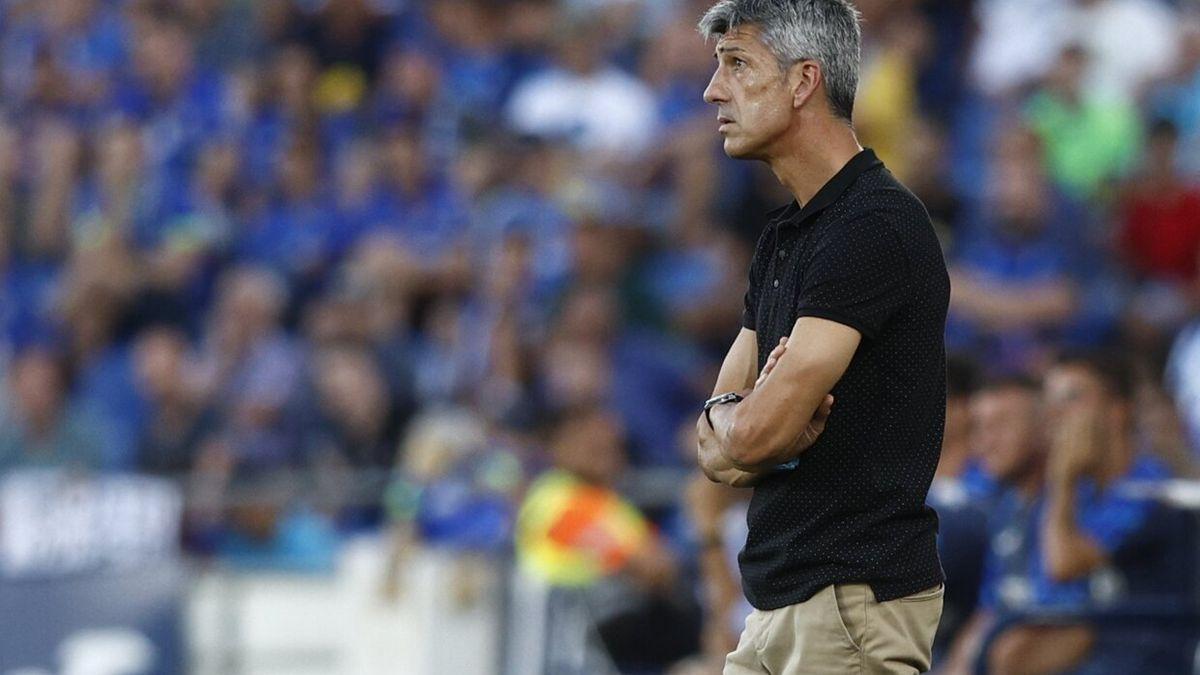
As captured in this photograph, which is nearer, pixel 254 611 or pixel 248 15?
pixel 254 611

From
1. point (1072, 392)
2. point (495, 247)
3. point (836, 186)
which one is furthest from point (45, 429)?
point (836, 186)

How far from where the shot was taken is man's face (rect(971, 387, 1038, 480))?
6.80 meters

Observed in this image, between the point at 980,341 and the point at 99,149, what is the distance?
6499mm

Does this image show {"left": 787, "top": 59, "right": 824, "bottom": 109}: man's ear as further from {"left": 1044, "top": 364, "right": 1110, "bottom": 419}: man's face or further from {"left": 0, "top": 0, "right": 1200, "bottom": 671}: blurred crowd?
{"left": 0, "top": 0, "right": 1200, "bottom": 671}: blurred crowd

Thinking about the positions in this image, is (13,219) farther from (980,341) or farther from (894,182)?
(894,182)

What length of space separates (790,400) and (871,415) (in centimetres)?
20

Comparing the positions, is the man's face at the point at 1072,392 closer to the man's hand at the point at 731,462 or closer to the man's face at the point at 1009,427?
the man's face at the point at 1009,427

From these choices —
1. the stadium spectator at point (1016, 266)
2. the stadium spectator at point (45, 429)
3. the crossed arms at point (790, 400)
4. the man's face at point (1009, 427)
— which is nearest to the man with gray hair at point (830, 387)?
the crossed arms at point (790, 400)

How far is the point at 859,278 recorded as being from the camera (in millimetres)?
3635

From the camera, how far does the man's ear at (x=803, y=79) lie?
149 inches

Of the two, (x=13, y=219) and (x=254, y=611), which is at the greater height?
(x=13, y=219)

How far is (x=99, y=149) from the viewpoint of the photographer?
13.1 m

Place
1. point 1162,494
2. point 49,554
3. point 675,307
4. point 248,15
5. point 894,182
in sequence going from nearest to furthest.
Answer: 1. point 894,182
2. point 1162,494
3. point 49,554
4. point 675,307
5. point 248,15

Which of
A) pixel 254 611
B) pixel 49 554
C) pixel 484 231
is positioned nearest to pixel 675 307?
pixel 484 231
